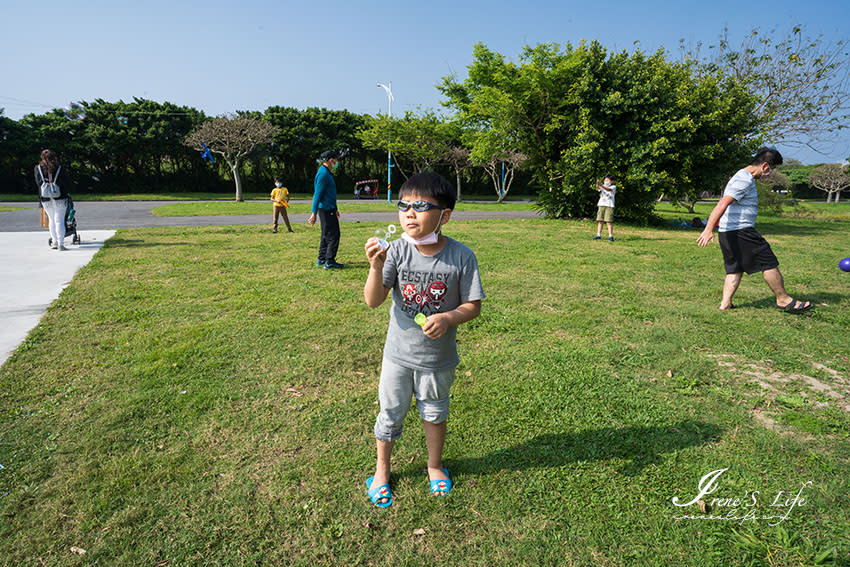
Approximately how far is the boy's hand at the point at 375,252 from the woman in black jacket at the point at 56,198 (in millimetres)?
9174

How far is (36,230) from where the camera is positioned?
1188cm

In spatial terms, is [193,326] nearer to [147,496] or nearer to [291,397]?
[291,397]

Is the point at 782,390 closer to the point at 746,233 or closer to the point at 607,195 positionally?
the point at 746,233

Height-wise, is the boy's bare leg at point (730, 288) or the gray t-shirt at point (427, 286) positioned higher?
the gray t-shirt at point (427, 286)

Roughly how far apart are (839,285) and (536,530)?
8.50m

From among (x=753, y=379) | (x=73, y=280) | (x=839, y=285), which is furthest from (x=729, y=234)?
(x=73, y=280)

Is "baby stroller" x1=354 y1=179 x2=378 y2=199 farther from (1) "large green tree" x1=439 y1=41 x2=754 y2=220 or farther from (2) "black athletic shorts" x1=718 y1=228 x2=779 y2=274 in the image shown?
(2) "black athletic shorts" x1=718 y1=228 x2=779 y2=274

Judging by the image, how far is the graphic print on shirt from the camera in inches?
89.3

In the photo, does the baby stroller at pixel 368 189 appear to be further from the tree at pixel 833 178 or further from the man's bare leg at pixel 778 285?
the tree at pixel 833 178

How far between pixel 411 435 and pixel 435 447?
0.54 m

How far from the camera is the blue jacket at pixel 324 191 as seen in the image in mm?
7391

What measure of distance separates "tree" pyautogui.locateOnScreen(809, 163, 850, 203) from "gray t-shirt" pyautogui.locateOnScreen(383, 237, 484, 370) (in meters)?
67.4

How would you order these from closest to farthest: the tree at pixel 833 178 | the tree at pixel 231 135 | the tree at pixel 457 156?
the tree at pixel 231 135
the tree at pixel 457 156
the tree at pixel 833 178

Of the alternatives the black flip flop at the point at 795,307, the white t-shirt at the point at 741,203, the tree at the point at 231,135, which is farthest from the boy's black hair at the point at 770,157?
the tree at the point at 231,135
